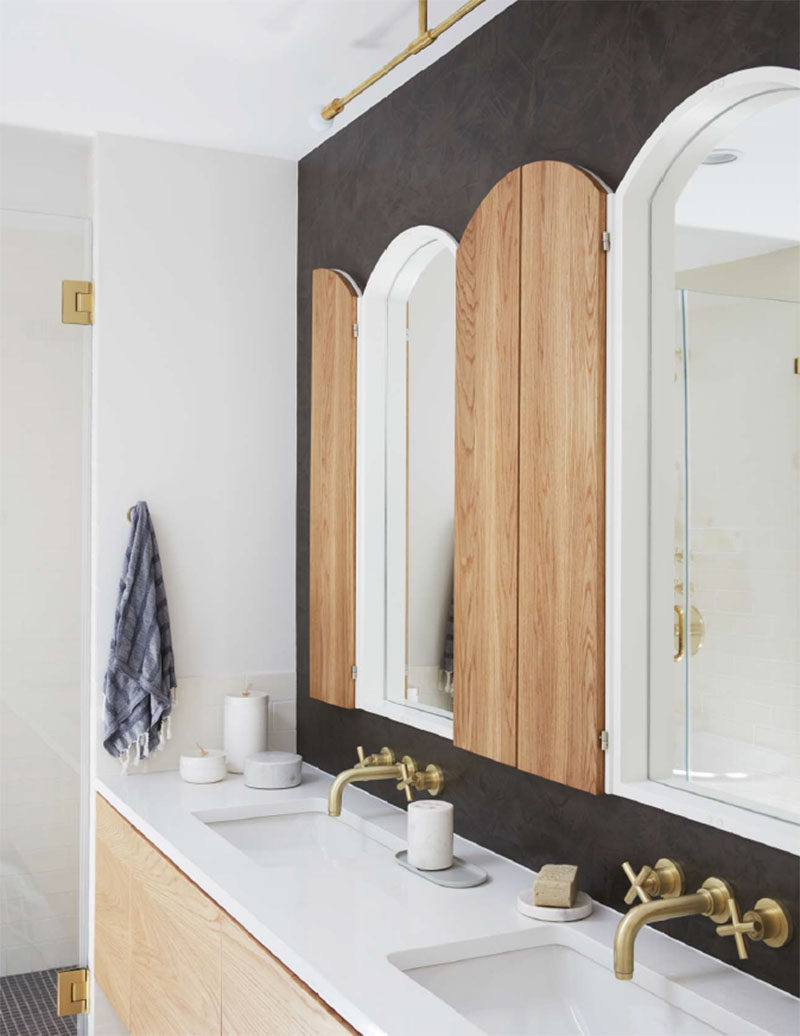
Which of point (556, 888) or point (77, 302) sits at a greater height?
point (77, 302)

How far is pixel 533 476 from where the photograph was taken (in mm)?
1947

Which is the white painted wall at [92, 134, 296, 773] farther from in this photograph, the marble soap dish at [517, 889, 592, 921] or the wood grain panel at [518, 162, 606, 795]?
the marble soap dish at [517, 889, 592, 921]

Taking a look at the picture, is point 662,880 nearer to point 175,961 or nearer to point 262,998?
point 262,998

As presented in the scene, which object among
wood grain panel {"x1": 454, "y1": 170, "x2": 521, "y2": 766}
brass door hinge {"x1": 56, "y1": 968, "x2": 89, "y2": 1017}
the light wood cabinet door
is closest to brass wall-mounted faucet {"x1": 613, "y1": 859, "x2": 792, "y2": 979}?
wood grain panel {"x1": 454, "y1": 170, "x2": 521, "y2": 766}

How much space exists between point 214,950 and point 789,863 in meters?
1.04

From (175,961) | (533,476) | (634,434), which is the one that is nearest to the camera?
(634,434)

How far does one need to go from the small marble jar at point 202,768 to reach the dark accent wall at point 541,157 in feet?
0.98

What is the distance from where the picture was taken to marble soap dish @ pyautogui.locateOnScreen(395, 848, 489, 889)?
6.47ft

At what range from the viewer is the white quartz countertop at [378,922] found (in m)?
1.46

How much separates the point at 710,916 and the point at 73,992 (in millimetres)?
1903

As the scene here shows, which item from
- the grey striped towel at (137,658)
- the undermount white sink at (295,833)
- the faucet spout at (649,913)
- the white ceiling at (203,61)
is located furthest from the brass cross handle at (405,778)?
the white ceiling at (203,61)

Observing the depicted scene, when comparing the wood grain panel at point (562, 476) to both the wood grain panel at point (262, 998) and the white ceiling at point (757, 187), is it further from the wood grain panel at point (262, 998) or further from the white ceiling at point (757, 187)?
the wood grain panel at point (262, 998)

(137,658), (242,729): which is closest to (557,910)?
(242,729)

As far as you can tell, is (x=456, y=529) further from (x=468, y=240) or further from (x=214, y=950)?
(x=214, y=950)
